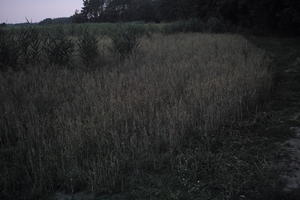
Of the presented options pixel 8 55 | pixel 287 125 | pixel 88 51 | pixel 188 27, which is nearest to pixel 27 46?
pixel 8 55

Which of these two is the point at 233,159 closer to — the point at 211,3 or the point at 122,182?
the point at 122,182

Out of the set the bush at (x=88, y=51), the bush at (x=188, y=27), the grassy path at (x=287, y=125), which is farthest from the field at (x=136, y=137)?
the bush at (x=188, y=27)

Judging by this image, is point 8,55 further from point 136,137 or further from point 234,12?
point 234,12

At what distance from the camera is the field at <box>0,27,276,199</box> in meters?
4.16

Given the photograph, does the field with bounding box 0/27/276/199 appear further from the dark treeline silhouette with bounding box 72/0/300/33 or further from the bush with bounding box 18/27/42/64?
the dark treeline silhouette with bounding box 72/0/300/33

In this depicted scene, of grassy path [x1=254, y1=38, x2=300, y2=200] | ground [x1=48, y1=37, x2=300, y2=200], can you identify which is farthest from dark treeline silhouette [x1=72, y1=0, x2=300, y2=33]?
ground [x1=48, y1=37, x2=300, y2=200]

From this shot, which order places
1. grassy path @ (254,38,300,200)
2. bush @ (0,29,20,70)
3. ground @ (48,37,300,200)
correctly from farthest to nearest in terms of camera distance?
1. bush @ (0,29,20,70)
2. grassy path @ (254,38,300,200)
3. ground @ (48,37,300,200)

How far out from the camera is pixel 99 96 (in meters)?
7.29

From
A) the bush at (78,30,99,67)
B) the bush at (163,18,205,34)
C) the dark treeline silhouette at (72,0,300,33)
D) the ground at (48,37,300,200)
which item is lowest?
the ground at (48,37,300,200)

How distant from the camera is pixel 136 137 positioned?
5.16 m

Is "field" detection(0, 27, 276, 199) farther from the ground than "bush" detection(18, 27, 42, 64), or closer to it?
closer to it

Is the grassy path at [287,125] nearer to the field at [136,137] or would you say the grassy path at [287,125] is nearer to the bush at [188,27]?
the field at [136,137]

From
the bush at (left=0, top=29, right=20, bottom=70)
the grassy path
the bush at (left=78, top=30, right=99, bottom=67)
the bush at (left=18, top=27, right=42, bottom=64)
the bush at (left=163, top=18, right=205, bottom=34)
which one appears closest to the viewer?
the grassy path

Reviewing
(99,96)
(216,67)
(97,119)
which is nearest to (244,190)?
(97,119)
